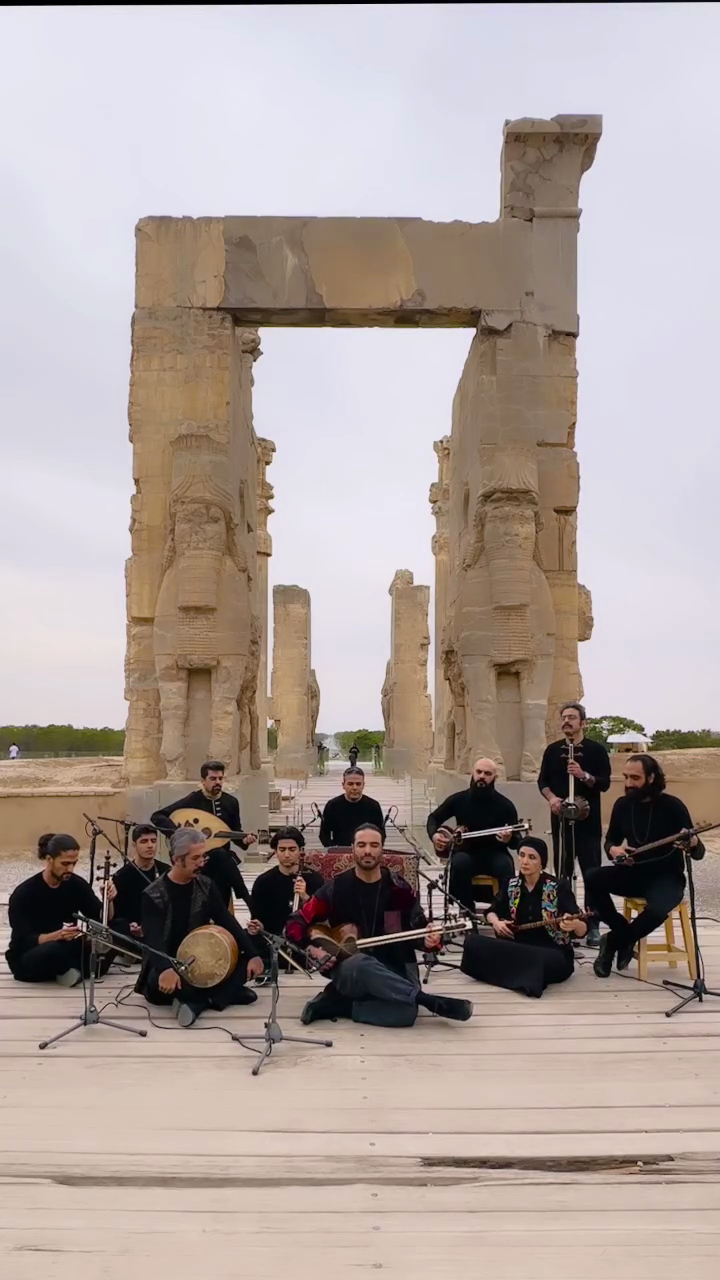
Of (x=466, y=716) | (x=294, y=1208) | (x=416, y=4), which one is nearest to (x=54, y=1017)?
(x=294, y=1208)

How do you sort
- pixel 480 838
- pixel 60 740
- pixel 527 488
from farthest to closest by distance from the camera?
1. pixel 60 740
2. pixel 527 488
3. pixel 480 838

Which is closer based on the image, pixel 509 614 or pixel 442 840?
pixel 442 840

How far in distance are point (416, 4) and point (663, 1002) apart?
4.48 meters

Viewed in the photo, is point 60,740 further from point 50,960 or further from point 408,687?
point 50,960

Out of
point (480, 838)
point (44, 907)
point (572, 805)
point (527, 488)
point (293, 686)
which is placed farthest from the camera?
point (293, 686)

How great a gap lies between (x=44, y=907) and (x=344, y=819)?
196cm

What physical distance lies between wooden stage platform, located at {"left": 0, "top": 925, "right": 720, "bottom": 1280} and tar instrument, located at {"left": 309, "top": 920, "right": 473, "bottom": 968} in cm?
34

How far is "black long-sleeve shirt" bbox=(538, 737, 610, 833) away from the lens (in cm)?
634

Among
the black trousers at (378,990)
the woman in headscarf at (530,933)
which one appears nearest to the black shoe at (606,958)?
the woman in headscarf at (530,933)

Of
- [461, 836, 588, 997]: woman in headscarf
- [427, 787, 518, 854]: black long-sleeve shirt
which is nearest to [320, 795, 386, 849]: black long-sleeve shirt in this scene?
[427, 787, 518, 854]: black long-sleeve shirt

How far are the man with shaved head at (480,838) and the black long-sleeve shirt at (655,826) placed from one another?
74 cm

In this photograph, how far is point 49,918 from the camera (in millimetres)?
5297

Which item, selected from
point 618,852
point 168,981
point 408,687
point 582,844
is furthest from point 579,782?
point 408,687

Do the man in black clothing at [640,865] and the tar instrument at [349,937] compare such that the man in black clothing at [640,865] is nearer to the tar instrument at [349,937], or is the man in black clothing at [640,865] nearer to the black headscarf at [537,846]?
the black headscarf at [537,846]
